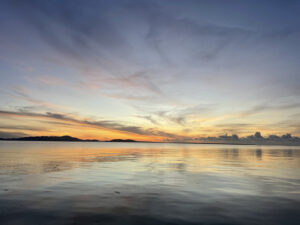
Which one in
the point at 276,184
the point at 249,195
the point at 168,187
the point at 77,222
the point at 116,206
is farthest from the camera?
the point at 276,184

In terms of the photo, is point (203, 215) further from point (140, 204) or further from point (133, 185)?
point (133, 185)

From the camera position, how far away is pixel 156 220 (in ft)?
29.7

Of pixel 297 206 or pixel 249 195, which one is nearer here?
pixel 297 206

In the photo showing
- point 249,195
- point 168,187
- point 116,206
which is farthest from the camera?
point 168,187

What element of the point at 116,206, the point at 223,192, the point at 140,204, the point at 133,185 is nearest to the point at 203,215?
the point at 140,204

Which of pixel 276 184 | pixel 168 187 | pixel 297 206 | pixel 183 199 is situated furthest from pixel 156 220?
pixel 276 184

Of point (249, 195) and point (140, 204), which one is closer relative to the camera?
point (140, 204)

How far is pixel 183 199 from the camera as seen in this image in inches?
501

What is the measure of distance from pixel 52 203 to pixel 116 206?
361 centimetres

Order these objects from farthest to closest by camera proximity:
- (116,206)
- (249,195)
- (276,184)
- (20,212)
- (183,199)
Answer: (276,184), (249,195), (183,199), (116,206), (20,212)

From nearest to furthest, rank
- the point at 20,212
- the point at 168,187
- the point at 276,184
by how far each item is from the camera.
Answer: the point at 20,212, the point at 168,187, the point at 276,184

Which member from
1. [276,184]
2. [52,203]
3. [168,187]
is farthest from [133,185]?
[276,184]

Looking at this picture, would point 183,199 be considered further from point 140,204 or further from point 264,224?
point 264,224

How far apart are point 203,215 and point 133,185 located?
806cm
